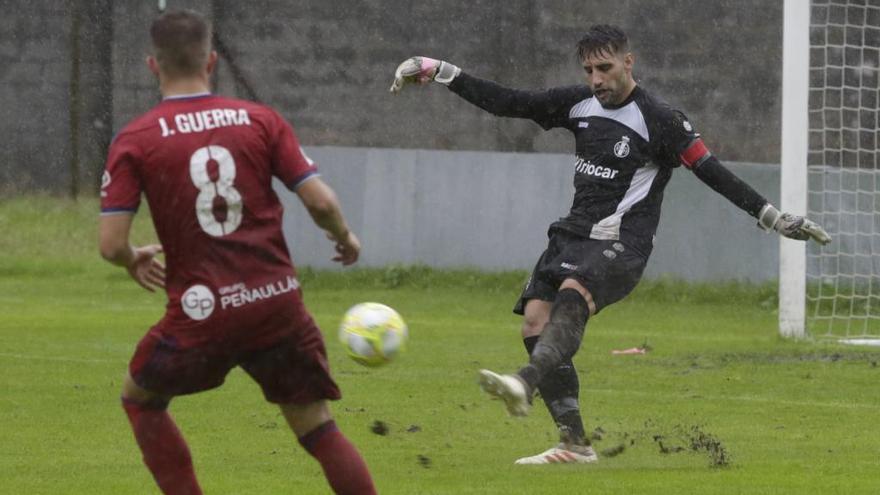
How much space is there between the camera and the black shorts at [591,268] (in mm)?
8102

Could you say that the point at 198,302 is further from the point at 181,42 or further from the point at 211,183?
the point at 181,42

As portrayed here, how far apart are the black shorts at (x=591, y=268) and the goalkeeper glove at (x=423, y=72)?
947 mm

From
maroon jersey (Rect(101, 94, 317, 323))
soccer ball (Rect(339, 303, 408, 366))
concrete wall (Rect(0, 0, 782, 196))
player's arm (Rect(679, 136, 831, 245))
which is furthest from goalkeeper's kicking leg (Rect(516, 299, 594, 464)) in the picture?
concrete wall (Rect(0, 0, 782, 196))

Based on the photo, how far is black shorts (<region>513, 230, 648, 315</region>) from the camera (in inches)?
319

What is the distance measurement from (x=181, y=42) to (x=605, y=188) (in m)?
2.97

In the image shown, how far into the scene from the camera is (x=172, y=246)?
5859mm

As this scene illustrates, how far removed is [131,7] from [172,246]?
20085 millimetres

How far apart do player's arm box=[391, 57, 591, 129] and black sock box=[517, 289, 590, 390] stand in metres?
0.92

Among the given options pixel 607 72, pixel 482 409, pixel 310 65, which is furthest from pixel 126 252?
pixel 310 65

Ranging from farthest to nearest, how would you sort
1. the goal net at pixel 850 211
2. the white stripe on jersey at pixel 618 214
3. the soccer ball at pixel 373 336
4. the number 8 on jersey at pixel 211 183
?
1. the goal net at pixel 850 211
2. the white stripe on jersey at pixel 618 214
3. the soccer ball at pixel 373 336
4. the number 8 on jersey at pixel 211 183

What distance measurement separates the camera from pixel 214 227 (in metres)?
5.79

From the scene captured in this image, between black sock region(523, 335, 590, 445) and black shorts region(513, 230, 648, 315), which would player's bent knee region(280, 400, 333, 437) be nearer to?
black shorts region(513, 230, 648, 315)

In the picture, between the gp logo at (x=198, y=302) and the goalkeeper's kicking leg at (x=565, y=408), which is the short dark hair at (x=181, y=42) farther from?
the goalkeeper's kicking leg at (x=565, y=408)

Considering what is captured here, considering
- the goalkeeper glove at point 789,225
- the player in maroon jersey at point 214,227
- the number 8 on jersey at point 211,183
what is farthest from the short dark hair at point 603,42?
the number 8 on jersey at point 211,183
